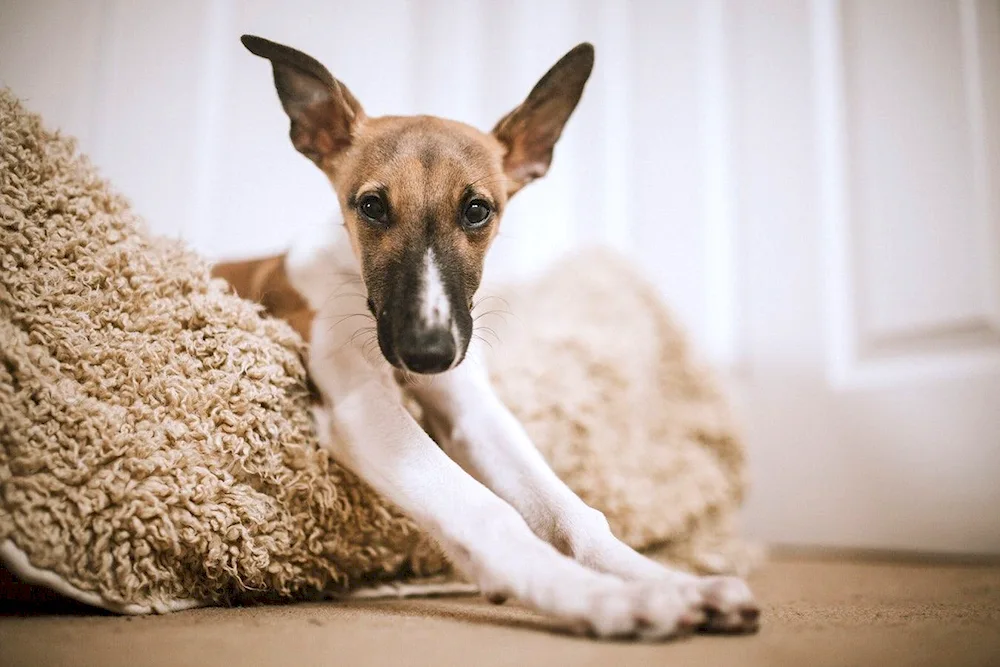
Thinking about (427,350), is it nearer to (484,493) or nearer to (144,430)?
(484,493)

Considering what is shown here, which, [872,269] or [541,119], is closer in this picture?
[541,119]

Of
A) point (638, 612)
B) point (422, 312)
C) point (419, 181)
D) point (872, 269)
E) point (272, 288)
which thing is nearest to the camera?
point (638, 612)

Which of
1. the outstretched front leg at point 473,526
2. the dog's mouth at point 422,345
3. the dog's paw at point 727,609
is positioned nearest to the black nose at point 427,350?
the dog's mouth at point 422,345

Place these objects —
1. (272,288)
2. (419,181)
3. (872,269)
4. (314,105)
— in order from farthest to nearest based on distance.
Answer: (872,269) → (272,288) → (314,105) → (419,181)

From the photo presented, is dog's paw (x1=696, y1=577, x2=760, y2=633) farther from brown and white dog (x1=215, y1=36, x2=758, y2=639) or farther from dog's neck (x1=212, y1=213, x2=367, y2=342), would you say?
dog's neck (x1=212, y1=213, x2=367, y2=342)

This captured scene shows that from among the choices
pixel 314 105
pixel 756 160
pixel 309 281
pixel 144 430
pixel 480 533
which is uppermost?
pixel 756 160

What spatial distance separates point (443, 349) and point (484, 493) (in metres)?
0.23

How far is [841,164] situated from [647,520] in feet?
4.38

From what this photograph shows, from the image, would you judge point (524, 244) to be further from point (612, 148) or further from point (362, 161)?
point (362, 161)

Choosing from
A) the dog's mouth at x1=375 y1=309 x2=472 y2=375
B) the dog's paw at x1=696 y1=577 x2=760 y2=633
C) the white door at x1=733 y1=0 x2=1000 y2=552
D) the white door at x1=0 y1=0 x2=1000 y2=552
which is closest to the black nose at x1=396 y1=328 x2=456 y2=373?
the dog's mouth at x1=375 y1=309 x2=472 y2=375

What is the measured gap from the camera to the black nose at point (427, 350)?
1.13m

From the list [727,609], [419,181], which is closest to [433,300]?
[419,181]

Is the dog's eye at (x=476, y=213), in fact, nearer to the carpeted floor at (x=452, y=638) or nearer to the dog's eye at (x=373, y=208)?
the dog's eye at (x=373, y=208)

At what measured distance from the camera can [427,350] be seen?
112 cm
